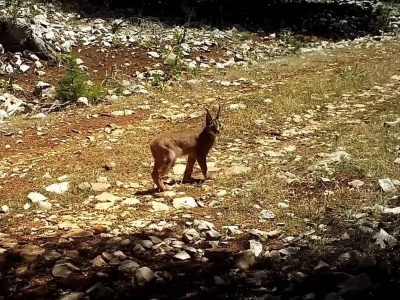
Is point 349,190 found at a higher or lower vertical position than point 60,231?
higher

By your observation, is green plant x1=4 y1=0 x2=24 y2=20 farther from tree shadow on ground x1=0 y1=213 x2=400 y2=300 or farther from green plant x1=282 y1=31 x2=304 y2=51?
tree shadow on ground x1=0 y1=213 x2=400 y2=300

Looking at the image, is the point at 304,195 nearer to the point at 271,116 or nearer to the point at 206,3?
the point at 271,116

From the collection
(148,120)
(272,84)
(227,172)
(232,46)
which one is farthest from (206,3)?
(227,172)

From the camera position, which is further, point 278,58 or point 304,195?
point 278,58

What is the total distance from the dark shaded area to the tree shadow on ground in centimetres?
1078

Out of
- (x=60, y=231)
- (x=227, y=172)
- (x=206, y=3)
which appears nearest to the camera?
(x=60, y=231)

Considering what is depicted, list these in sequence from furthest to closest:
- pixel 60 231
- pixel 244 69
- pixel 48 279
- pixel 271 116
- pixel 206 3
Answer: pixel 206 3
pixel 244 69
pixel 271 116
pixel 60 231
pixel 48 279

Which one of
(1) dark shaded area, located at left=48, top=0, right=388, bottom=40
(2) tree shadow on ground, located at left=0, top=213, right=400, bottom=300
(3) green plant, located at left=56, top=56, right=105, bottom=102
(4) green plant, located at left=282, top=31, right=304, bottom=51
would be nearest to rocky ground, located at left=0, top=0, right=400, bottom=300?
(2) tree shadow on ground, located at left=0, top=213, right=400, bottom=300

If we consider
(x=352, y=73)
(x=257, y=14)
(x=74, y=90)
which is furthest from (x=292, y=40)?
(x=74, y=90)

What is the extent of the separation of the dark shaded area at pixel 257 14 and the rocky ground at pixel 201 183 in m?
3.20

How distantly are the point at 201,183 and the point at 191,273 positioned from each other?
216cm

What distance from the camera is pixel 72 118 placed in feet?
28.9

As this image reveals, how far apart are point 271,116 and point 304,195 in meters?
3.03

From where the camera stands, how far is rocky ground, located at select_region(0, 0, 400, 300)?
4168 mm
